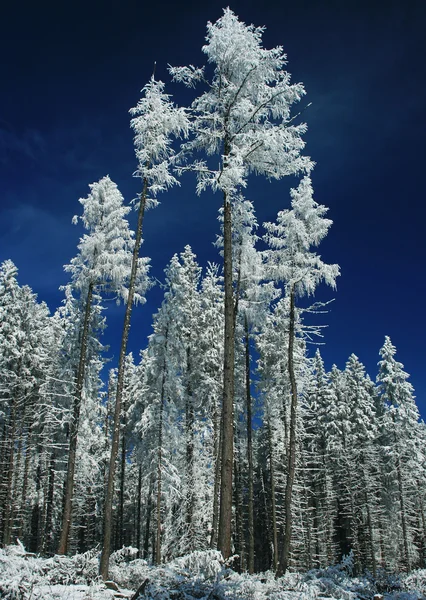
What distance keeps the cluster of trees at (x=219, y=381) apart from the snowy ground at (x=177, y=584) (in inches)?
45.2

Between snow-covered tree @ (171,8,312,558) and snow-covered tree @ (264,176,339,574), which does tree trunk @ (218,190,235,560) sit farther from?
snow-covered tree @ (264,176,339,574)

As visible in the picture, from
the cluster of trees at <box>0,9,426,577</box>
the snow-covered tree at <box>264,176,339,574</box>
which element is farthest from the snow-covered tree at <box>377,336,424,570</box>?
the snow-covered tree at <box>264,176,339,574</box>

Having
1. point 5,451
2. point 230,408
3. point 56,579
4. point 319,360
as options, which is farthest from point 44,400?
point 319,360

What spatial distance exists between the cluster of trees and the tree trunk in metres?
0.05

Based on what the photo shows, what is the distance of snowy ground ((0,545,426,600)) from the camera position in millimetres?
7434

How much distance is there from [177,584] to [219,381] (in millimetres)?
16956

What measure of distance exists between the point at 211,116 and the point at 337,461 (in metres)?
31.4

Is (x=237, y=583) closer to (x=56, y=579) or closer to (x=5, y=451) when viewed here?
(x=56, y=579)

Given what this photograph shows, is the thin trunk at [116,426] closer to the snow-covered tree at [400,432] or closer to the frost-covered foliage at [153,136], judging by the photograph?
the frost-covered foliage at [153,136]

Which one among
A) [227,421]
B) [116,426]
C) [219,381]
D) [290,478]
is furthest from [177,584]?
[219,381]

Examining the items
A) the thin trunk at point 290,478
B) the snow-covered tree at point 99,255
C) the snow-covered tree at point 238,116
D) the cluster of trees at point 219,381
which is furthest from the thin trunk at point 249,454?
the snow-covered tree at point 238,116

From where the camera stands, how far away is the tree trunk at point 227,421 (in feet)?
33.7

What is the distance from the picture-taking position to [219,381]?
24.9 meters

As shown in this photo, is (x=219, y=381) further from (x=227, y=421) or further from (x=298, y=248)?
(x=227, y=421)
